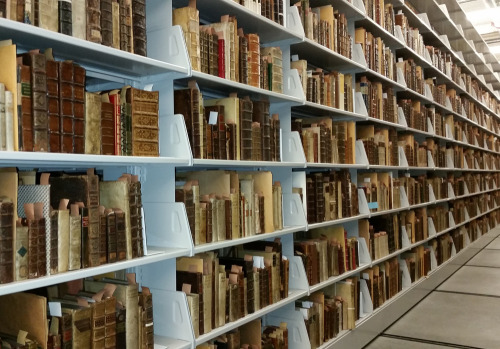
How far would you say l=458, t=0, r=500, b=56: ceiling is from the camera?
673cm

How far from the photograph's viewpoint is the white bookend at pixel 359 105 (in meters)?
3.74

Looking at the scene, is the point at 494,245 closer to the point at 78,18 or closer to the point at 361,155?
the point at 361,155

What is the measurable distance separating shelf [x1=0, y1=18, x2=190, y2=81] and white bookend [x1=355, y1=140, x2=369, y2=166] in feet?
6.81

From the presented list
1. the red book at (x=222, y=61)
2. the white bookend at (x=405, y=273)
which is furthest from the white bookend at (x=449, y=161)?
the red book at (x=222, y=61)

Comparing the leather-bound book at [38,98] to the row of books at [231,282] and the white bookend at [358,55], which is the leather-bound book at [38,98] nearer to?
Answer: the row of books at [231,282]

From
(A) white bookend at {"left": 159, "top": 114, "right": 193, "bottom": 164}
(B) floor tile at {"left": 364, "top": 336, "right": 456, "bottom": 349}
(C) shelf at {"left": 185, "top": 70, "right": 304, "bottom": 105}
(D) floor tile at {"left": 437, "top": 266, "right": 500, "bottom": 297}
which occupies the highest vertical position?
(C) shelf at {"left": 185, "top": 70, "right": 304, "bottom": 105}

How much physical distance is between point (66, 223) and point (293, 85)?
5.61 feet

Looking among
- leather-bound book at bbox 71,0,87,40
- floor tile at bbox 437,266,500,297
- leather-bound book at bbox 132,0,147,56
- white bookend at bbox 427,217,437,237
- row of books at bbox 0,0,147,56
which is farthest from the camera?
white bookend at bbox 427,217,437,237

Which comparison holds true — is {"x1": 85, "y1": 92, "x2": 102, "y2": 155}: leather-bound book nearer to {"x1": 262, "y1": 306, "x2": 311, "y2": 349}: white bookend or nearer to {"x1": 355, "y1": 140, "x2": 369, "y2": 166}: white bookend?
{"x1": 262, "y1": 306, "x2": 311, "y2": 349}: white bookend

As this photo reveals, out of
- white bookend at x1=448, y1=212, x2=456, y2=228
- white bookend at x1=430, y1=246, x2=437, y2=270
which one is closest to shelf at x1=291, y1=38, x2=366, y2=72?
white bookend at x1=430, y1=246, x2=437, y2=270

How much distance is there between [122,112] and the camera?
176 cm

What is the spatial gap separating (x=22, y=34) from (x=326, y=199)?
2.16 meters

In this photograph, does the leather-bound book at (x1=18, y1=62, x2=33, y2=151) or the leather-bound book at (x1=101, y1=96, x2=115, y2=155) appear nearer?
the leather-bound book at (x1=18, y1=62, x2=33, y2=151)

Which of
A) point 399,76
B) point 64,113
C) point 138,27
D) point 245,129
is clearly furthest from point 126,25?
point 399,76
